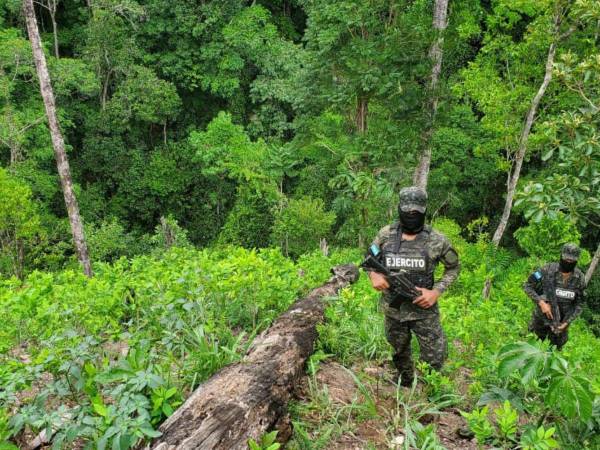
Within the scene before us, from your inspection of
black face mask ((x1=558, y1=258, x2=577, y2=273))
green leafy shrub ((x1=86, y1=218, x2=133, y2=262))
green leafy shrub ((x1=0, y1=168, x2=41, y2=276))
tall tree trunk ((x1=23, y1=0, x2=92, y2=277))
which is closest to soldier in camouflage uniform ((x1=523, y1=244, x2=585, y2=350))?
black face mask ((x1=558, y1=258, x2=577, y2=273))

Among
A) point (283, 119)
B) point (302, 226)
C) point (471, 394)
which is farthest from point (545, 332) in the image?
point (283, 119)

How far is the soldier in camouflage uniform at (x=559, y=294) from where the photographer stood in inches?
199

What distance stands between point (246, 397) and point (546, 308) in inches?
148

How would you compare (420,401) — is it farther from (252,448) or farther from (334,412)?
(252,448)

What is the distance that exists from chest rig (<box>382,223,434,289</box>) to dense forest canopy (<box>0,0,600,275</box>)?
88 centimetres

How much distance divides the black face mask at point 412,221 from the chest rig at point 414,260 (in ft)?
0.20

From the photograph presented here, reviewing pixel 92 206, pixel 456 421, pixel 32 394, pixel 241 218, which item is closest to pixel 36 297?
pixel 32 394

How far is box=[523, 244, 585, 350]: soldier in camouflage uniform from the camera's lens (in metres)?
5.06

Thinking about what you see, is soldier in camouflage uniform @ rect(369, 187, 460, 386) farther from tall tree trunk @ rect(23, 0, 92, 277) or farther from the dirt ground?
tall tree trunk @ rect(23, 0, 92, 277)

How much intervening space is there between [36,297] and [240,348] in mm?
1816

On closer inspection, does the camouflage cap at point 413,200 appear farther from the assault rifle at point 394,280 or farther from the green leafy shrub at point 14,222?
the green leafy shrub at point 14,222

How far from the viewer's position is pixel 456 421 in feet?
10.8

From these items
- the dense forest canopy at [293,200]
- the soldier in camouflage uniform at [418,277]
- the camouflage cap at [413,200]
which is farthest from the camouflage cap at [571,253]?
the camouflage cap at [413,200]

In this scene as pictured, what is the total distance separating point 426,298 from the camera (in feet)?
11.0
